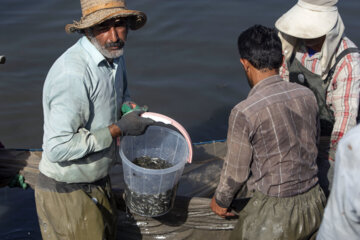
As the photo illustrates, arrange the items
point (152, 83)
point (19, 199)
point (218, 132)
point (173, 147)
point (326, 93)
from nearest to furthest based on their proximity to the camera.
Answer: point (173, 147) < point (326, 93) < point (19, 199) < point (218, 132) < point (152, 83)

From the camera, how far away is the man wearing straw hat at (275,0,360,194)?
310 centimetres

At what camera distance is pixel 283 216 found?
2.60 metres

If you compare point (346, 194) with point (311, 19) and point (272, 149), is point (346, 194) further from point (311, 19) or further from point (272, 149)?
point (311, 19)

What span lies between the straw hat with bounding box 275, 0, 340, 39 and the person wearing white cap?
166cm

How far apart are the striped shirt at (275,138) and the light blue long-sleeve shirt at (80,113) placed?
83cm

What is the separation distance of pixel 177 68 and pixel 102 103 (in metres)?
4.02

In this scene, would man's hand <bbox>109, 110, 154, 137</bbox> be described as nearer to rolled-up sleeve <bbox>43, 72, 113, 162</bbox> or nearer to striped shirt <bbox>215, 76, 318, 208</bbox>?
rolled-up sleeve <bbox>43, 72, 113, 162</bbox>

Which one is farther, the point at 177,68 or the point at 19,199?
the point at 177,68

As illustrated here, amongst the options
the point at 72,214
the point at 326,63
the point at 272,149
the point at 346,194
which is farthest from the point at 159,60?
the point at 346,194

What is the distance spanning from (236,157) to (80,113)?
3.28ft

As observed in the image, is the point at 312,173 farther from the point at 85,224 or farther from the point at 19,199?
the point at 19,199

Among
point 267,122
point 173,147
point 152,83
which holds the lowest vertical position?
point 152,83

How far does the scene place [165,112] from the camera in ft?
19.7

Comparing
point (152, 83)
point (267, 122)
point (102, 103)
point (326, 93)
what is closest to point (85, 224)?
point (102, 103)
